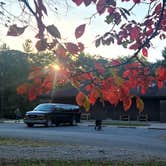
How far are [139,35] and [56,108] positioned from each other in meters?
32.8

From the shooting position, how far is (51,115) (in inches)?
1547

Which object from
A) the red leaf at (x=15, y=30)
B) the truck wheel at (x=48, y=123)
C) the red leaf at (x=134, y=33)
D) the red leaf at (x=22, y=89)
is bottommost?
the truck wheel at (x=48, y=123)

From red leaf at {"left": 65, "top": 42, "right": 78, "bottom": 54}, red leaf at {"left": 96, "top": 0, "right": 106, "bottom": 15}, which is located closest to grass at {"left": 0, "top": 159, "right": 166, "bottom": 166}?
red leaf at {"left": 96, "top": 0, "right": 106, "bottom": 15}

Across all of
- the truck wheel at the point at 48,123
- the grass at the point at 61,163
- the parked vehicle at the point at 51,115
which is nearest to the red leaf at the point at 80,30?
the grass at the point at 61,163

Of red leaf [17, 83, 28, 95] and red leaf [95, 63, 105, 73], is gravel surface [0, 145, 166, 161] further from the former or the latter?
red leaf [17, 83, 28, 95]

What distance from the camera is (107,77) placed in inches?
226

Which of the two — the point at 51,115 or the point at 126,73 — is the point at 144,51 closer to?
the point at 126,73

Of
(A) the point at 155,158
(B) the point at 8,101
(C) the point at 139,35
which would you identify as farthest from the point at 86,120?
(C) the point at 139,35


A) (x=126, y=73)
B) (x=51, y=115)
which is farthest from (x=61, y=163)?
(x=51, y=115)

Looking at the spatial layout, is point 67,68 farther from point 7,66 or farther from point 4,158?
point 7,66

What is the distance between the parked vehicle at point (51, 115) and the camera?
3878 cm

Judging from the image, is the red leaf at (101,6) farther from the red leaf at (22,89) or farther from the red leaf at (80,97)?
the red leaf at (22,89)

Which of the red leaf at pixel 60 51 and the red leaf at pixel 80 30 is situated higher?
the red leaf at pixel 80 30

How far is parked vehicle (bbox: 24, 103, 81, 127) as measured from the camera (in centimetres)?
3878
